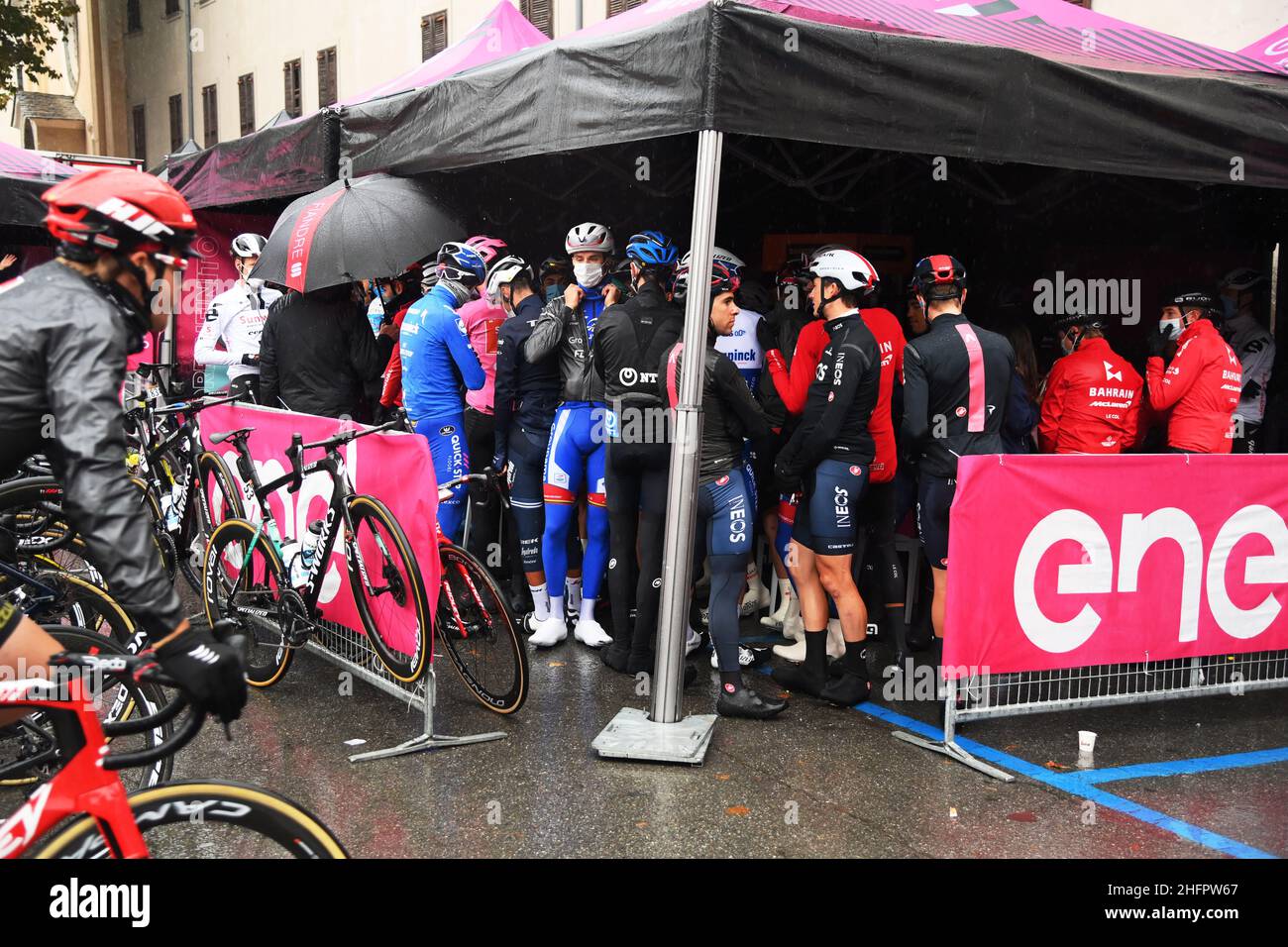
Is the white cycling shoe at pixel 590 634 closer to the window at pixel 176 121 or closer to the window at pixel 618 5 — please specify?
the window at pixel 618 5

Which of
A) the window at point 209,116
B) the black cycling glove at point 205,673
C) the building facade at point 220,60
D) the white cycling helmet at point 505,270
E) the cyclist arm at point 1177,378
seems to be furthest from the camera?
the window at point 209,116

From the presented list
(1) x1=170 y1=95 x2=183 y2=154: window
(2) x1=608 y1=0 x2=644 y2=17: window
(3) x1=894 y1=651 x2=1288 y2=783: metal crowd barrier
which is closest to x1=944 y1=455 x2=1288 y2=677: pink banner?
(3) x1=894 y1=651 x2=1288 y2=783: metal crowd barrier

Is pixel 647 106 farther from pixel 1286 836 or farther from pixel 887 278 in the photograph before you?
pixel 887 278

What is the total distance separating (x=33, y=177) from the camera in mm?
9672

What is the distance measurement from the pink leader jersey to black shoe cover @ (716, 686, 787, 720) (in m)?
2.89

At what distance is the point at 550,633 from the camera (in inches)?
265

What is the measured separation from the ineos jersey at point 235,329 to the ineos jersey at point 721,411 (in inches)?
163

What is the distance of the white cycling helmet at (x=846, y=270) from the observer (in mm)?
5488

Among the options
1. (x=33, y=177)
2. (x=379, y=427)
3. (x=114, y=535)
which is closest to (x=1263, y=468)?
(x=379, y=427)

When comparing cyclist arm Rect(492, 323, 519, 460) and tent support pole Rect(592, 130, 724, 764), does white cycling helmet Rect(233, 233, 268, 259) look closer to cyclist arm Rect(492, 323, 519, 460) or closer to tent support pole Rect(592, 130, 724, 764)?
cyclist arm Rect(492, 323, 519, 460)

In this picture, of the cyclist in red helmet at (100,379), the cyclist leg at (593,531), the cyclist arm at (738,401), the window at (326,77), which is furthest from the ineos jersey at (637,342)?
the window at (326,77)

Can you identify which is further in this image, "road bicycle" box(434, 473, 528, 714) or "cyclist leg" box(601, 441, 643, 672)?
"cyclist leg" box(601, 441, 643, 672)

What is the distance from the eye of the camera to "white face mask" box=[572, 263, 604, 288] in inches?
261

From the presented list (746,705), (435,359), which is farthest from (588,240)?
(746,705)
